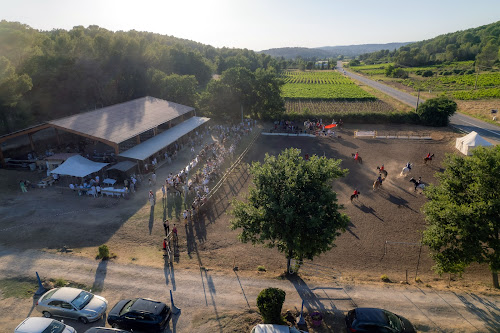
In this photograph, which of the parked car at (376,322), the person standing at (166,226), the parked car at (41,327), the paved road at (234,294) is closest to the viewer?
the parked car at (41,327)

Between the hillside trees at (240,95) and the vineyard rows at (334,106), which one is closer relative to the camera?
the hillside trees at (240,95)

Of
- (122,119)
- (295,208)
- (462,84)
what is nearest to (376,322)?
(295,208)

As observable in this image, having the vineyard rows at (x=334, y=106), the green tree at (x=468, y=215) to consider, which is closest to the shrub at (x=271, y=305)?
the green tree at (x=468, y=215)

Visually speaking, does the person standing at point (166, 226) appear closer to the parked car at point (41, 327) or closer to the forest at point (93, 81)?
the parked car at point (41, 327)

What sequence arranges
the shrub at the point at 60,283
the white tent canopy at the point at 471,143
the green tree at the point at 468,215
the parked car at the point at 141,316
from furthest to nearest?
1. the white tent canopy at the point at 471,143
2. the shrub at the point at 60,283
3. the green tree at the point at 468,215
4. the parked car at the point at 141,316

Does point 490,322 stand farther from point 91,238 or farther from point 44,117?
point 44,117

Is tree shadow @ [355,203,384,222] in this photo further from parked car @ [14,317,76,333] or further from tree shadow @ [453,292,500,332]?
parked car @ [14,317,76,333]

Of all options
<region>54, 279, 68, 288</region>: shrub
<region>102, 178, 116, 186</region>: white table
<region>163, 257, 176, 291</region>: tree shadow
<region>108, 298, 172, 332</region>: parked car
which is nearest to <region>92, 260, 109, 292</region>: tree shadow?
<region>54, 279, 68, 288</region>: shrub

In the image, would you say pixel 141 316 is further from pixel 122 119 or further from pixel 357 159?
pixel 122 119
